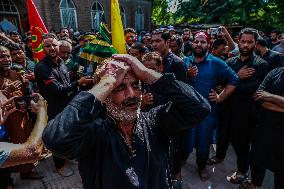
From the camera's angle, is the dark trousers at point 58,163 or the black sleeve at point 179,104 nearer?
the black sleeve at point 179,104

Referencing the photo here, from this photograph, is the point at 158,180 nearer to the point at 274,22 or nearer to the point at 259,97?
the point at 259,97

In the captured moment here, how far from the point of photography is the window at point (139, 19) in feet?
82.2

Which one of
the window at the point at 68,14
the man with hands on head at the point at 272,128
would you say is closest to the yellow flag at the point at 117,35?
the man with hands on head at the point at 272,128

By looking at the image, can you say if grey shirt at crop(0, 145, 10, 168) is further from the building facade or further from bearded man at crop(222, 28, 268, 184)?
the building facade

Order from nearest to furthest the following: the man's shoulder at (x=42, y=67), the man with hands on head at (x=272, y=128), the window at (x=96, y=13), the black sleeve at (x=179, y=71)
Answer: the man with hands on head at (x=272, y=128) → the black sleeve at (x=179, y=71) → the man's shoulder at (x=42, y=67) → the window at (x=96, y=13)

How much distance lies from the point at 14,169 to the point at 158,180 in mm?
2947

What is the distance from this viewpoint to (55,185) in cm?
401

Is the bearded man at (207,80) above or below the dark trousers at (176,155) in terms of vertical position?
above

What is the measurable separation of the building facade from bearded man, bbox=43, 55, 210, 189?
12.6m

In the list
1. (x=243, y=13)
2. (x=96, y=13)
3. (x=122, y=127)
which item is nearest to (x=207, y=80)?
(x=122, y=127)

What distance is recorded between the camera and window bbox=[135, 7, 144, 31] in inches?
986

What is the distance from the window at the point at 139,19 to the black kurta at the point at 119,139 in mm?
24327

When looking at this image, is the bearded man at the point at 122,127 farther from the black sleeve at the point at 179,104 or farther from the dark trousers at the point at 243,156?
the dark trousers at the point at 243,156

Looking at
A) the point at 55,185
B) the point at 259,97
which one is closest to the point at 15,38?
the point at 55,185
